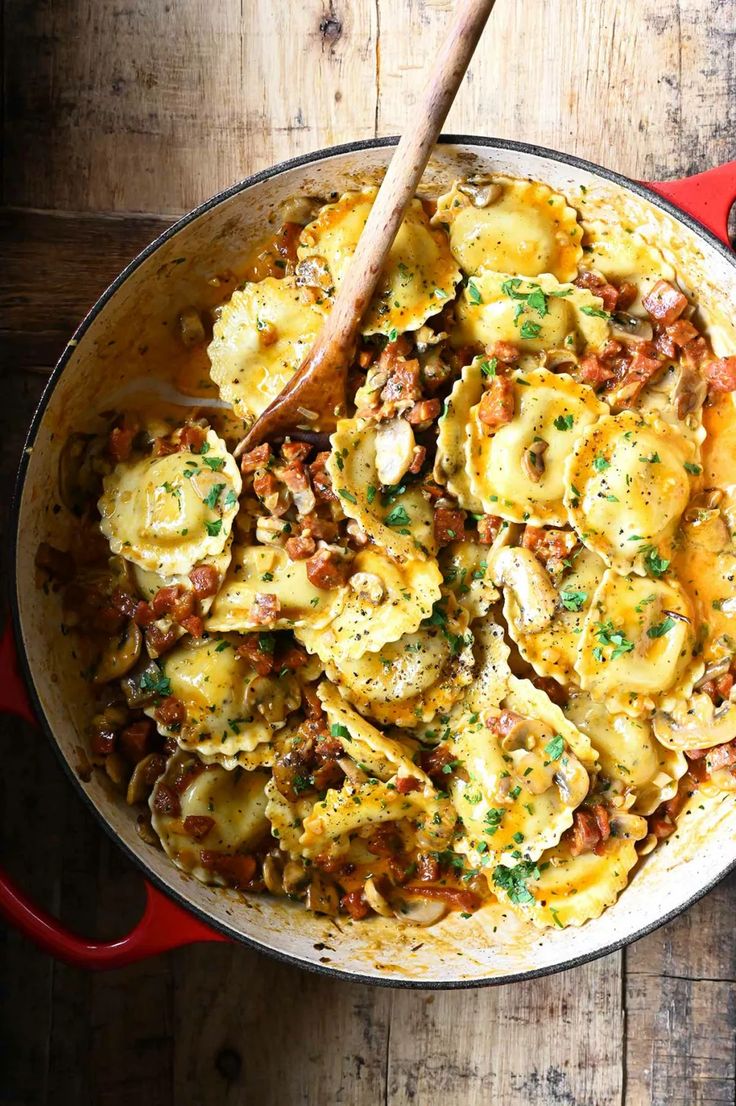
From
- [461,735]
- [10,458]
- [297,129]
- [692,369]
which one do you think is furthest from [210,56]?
[461,735]

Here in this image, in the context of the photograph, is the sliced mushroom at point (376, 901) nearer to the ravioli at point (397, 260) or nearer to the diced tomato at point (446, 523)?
the diced tomato at point (446, 523)

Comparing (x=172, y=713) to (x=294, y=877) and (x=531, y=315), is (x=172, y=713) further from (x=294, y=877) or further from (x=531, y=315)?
(x=531, y=315)

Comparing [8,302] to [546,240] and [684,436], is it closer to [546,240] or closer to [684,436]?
[546,240]

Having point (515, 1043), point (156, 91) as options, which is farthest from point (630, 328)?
point (515, 1043)

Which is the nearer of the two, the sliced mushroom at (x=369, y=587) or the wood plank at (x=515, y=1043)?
the sliced mushroom at (x=369, y=587)

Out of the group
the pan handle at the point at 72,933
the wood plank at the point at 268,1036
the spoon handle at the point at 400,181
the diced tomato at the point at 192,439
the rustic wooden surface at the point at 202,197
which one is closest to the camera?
the spoon handle at the point at 400,181

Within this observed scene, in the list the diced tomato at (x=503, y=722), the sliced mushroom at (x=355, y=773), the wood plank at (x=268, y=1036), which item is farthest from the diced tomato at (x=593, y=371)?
the wood plank at (x=268, y=1036)
